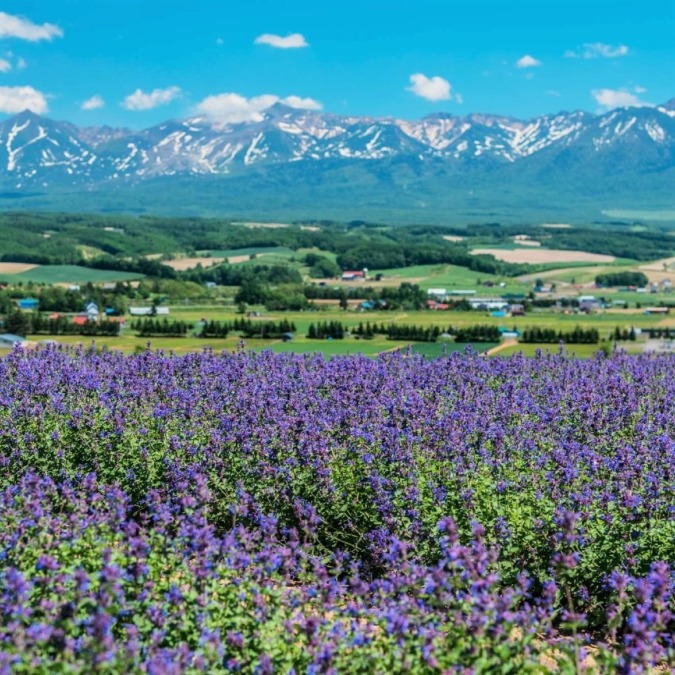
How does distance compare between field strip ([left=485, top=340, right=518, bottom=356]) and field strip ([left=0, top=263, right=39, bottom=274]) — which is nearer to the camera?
field strip ([left=485, top=340, right=518, bottom=356])

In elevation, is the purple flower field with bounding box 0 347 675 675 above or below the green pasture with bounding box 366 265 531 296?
above

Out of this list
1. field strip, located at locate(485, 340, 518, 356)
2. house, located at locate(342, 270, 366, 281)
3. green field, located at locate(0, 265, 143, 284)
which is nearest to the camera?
field strip, located at locate(485, 340, 518, 356)

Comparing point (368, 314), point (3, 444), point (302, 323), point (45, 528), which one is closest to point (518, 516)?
point (45, 528)

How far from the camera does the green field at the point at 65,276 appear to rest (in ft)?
493

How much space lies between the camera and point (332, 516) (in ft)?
39.9

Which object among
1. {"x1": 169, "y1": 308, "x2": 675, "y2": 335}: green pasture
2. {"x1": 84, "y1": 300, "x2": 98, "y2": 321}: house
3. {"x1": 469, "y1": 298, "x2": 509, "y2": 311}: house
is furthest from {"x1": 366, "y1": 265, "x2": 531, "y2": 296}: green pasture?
{"x1": 84, "y1": 300, "x2": 98, "y2": 321}: house

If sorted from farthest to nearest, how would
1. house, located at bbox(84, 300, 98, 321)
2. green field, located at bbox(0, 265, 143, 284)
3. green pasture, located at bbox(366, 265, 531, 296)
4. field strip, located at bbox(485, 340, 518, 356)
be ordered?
green field, located at bbox(0, 265, 143, 284) → green pasture, located at bbox(366, 265, 531, 296) → house, located at bbox(84, 300, 98, 321) → field strip, located at bbox(485, 340, 518, 356)

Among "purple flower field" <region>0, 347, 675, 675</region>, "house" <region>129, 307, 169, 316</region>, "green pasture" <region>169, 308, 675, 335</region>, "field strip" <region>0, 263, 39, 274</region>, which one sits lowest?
"house" <region>129, 307, 169, 316</region>

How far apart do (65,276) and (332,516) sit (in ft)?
502

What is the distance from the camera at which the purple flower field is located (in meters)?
7.21

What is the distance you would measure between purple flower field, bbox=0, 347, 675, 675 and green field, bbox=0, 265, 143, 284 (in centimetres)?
13490

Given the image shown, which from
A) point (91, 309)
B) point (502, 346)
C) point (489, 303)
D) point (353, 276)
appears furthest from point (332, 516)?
point (353, 276)

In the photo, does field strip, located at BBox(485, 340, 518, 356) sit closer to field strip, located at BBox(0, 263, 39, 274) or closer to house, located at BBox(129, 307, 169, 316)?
house, located at BBox(129, 307, 169, 316)

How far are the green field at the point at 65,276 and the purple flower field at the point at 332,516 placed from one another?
135m
